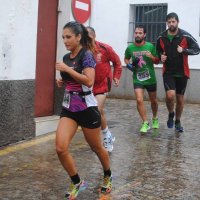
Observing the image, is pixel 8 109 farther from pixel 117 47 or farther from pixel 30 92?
pixel 117 47

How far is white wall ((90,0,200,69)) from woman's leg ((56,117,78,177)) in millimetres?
9195

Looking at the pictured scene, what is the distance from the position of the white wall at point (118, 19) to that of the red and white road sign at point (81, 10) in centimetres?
512

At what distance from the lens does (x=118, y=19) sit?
13945 millimetres

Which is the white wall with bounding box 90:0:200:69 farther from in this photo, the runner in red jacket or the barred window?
the runner in red jacket

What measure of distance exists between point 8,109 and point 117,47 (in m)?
7.80

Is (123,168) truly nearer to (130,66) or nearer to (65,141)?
(65,141)

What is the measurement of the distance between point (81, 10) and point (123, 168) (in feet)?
11.6

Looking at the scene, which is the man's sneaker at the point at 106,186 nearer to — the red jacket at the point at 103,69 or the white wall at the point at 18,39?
the red jacket at the point at 103,69

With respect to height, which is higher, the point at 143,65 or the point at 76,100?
the point at 143,65

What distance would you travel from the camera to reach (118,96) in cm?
1430

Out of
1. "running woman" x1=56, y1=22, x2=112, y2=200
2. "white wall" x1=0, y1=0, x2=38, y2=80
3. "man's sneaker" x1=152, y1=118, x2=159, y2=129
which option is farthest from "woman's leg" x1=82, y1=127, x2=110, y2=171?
"man's sneaker" x1=152, y1=118, x2=159, y2=129

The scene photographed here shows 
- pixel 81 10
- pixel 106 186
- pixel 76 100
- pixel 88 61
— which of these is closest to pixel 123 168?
pixel 106 186

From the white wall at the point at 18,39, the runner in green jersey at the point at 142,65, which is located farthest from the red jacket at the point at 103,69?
the runner in green jersey at the point at 142,65

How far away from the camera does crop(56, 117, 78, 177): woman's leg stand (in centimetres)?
426
